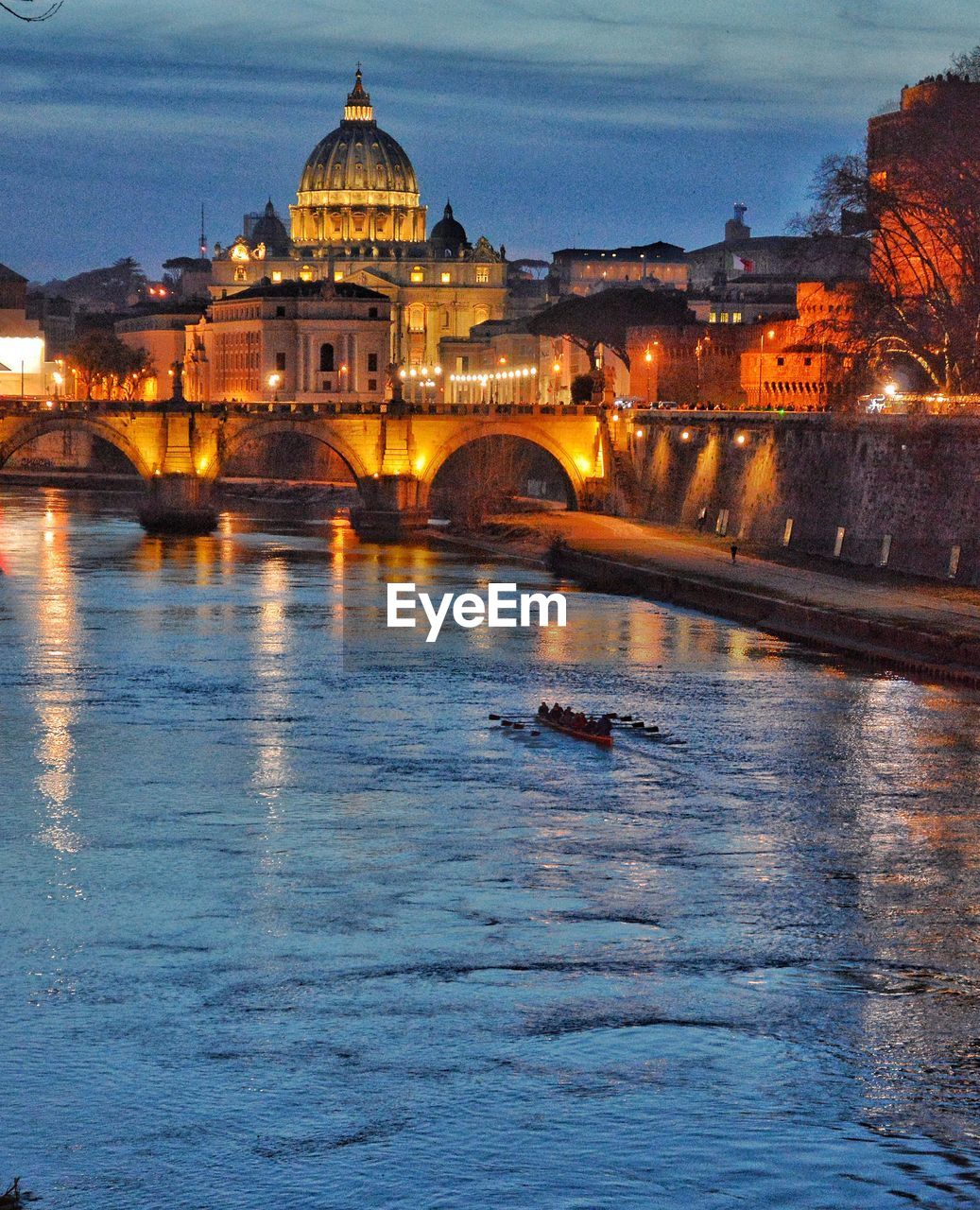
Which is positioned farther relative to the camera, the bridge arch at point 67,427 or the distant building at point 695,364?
the distant building at point 695,364

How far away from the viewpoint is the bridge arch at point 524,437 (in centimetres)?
6462

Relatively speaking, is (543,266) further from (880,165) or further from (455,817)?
(455,817)

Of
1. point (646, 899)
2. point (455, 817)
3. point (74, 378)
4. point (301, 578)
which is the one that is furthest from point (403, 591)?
point (74, 378)

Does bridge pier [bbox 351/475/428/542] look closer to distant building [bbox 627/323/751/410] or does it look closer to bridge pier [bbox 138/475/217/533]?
bridge pier [bbox 138/475/217/533]

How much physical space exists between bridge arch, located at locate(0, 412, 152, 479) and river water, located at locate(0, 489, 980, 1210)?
36098 millimetres

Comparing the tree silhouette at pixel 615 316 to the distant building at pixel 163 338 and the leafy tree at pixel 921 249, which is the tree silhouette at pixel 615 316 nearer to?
the leafy tree at pixel 921 249

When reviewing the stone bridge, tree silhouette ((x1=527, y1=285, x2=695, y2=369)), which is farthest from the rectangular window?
tree silhouette ((x1=527, y1=285, x2=695, y2=369))

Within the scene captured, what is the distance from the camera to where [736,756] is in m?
23.6

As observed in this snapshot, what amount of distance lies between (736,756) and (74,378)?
89.3m

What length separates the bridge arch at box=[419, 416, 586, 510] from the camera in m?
64.6

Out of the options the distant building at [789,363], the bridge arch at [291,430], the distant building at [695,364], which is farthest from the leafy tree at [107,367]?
the distant building at [789,363]

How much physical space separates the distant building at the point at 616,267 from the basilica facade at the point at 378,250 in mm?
8154

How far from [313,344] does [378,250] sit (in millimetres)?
27669

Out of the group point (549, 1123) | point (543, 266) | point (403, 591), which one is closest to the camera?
point (549, 1123)
